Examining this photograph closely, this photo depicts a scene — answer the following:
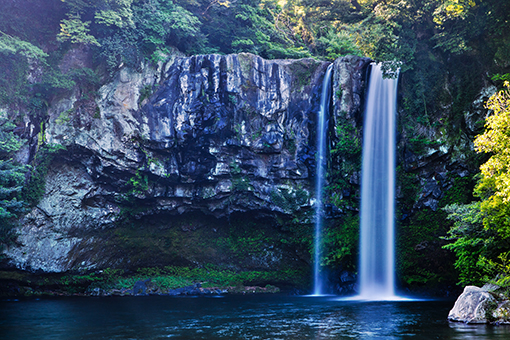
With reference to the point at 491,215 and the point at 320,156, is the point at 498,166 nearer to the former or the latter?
the point at 491,215

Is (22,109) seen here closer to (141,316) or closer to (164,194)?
(164,194)

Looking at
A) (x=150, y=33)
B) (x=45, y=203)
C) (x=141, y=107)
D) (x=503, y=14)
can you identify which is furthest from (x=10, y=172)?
(x=503, y=14)

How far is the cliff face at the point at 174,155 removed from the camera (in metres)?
18.0

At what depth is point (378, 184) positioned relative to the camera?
18.4 meters

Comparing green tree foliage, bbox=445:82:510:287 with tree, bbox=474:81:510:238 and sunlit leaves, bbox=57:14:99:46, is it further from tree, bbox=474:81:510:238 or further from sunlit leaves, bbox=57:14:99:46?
sunlit leaves, bbox=57:14:99:46

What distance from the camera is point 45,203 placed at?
1784cm

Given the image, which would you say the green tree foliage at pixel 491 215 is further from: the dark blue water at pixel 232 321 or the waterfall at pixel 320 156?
the waterfall at pixel 320 156

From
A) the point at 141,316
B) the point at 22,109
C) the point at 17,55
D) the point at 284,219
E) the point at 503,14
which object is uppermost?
the point at 503,14

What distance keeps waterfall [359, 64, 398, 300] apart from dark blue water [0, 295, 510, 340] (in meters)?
3.73

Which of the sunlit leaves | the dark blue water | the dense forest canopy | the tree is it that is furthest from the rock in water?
the sunlit leaves

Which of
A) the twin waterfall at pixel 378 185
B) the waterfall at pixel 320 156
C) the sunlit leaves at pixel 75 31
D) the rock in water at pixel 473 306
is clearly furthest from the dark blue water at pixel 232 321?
the sunlit leaves at pixel 75 31

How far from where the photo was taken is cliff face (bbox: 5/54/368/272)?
59.1 ft

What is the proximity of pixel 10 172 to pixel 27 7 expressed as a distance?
8.08m

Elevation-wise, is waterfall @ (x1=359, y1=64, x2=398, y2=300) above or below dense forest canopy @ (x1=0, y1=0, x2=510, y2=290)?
below
